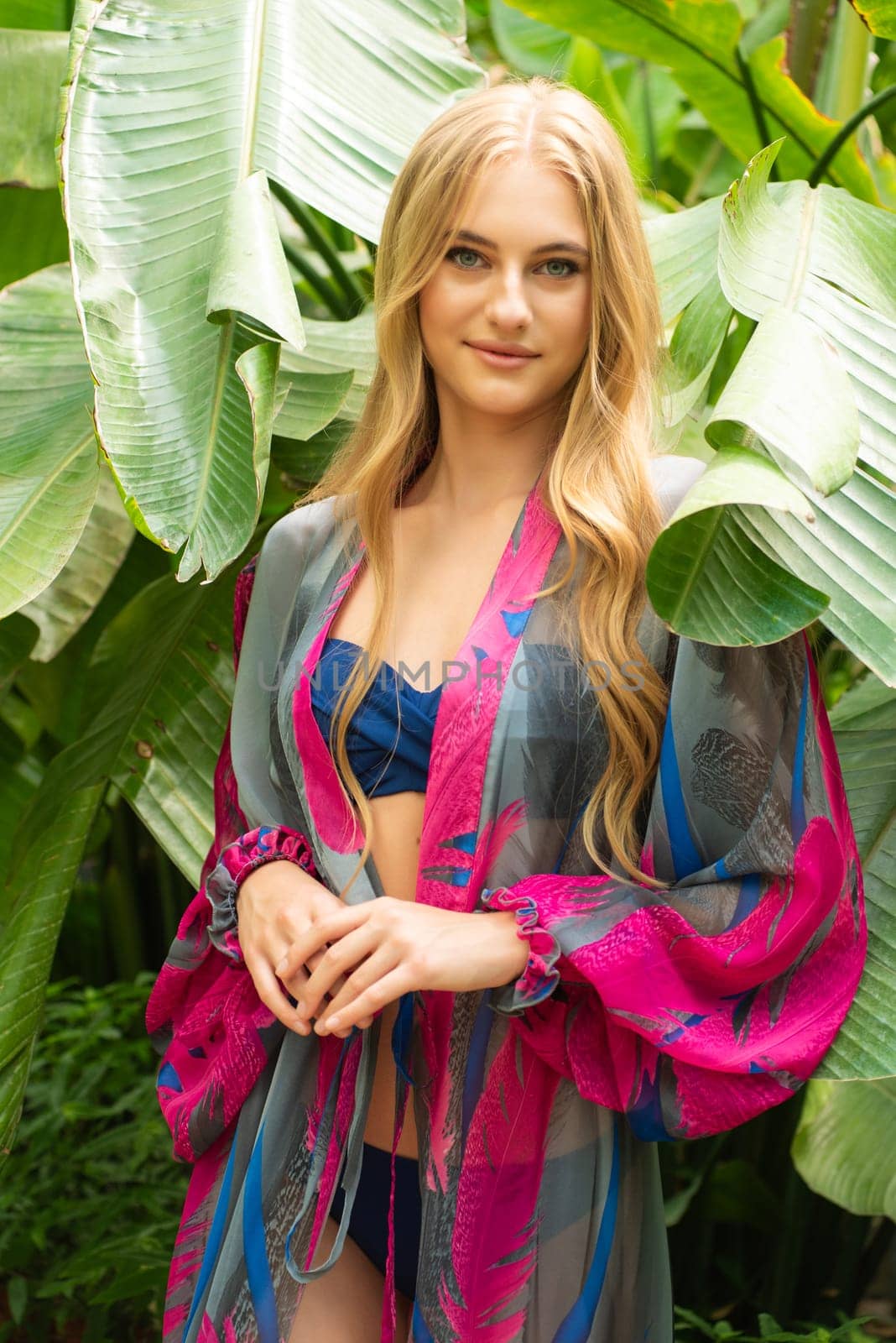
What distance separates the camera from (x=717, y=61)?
155 centimetres

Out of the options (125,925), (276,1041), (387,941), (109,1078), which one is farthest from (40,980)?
(125,925)

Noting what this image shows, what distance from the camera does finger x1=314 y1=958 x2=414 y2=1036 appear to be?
0.93 m

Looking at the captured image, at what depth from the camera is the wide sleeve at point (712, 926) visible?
0.94 metres

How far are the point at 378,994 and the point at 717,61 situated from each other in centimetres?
116

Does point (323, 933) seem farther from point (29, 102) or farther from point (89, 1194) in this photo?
point (89, 1194)

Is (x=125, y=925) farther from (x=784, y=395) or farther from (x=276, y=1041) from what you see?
(x=784, y=395)

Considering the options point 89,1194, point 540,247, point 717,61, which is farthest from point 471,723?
point 89,1194

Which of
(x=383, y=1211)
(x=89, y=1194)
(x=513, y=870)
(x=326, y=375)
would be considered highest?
(x=326, y=375)

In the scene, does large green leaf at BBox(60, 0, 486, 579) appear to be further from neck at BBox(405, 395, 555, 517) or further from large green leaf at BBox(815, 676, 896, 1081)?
large green leaf at BBox(815, 676, 896, 1081)

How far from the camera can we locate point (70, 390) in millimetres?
1447

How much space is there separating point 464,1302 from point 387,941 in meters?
0.28

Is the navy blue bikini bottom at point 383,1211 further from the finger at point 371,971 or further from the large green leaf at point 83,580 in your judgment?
the large green leaf at point 83,580

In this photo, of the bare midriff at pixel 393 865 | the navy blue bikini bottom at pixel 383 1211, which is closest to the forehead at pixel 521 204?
the bare midriff at pixel 393 865

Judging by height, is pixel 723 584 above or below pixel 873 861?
above
